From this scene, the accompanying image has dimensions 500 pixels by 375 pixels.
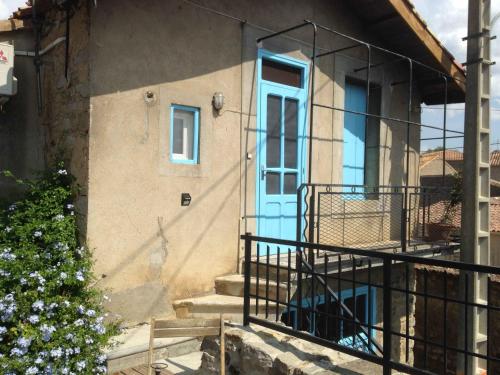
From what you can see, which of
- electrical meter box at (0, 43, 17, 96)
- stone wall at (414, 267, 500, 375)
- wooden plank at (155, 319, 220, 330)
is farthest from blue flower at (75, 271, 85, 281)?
stone wall at (414, 267, 500, 375)

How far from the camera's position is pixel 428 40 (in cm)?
783

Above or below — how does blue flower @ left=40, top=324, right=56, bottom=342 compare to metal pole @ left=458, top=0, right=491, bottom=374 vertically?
below

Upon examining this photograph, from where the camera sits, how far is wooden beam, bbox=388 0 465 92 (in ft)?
23.9

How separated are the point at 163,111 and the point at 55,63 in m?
1.36

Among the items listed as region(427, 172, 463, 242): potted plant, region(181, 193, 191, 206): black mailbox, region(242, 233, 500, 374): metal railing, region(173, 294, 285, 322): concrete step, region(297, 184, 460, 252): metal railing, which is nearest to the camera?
Answer: region(242, 233, 500, 374): metal railing

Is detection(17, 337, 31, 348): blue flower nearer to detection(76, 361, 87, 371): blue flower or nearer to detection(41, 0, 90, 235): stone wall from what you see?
detection(76, 361, 87, 371): blue flower

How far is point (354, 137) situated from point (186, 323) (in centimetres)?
515

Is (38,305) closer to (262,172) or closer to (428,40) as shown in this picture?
(262,172)

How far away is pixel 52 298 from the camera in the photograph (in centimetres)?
398

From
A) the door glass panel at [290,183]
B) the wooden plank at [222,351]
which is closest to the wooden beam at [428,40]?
the door glass panel at [290,183]

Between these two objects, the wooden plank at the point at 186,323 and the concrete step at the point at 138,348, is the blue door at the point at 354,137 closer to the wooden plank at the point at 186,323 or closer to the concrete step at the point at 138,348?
the concrete step at the point at 138,348

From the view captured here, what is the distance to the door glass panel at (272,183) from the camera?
253 inches

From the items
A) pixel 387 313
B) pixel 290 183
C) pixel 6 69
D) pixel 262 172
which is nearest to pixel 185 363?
pixel 387 313

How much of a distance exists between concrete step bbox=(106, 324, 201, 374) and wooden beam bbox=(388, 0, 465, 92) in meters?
5.78
